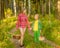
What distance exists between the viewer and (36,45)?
1178 cm

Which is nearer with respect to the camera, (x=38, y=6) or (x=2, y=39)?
(x=2, y=39)

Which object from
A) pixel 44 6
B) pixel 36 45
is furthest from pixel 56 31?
pixel 44 6

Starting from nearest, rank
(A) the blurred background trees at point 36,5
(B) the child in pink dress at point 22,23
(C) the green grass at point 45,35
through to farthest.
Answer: (B) the child in pink dress at point 22,23
(C) the green grass at point 45,35
(A) the blurred background trees at point 36,5

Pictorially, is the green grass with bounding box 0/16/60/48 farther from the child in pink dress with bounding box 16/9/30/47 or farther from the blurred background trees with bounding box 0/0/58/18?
the blurred background trees with bounding box 0/0/58/18

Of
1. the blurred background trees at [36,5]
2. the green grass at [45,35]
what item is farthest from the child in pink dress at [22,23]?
the blurred background trees at [36,5]

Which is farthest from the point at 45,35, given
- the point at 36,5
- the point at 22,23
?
the point at 36,5

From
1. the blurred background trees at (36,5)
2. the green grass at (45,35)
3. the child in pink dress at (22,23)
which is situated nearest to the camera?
the child in pink dress at (22,23)

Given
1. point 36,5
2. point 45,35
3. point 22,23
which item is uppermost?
point 22,23

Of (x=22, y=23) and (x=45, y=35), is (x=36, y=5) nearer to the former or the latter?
(x=45, y=35)

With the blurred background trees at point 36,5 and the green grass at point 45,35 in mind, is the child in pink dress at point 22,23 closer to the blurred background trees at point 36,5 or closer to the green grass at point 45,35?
the green grass at point 45,35

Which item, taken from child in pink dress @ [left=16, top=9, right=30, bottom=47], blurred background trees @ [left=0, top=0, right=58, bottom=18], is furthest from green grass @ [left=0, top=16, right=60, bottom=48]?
blurred background trees @ [left=0, top=0, right=58, bottom=18]

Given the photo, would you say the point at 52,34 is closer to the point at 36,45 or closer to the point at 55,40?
the point at 55,40

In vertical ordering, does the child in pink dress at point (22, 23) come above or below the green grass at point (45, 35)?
above

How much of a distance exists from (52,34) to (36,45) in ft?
7.74
